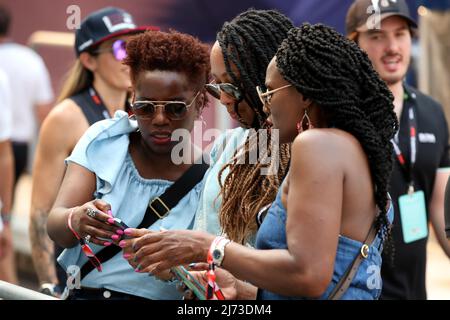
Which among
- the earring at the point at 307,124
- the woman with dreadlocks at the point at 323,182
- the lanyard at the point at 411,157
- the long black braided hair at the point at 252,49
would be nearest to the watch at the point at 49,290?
the long black braided hair at the point at 252,49

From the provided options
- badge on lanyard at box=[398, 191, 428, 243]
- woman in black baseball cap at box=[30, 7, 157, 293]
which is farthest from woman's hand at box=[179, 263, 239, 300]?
woman in black baseball cap at box=[30, 7, 157, 293]

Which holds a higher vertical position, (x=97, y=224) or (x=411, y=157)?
(x=97, y=224)

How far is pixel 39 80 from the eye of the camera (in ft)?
26.8

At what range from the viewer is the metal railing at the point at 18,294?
9.72 feet

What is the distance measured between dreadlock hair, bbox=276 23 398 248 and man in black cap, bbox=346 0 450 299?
183cm

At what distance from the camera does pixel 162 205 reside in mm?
3580

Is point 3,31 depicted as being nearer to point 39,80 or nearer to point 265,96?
point 39,80

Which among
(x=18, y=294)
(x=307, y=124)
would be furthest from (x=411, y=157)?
(x=18, y=294)

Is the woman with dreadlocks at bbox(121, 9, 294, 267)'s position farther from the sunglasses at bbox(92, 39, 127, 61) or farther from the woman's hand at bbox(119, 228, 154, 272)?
the sunglasses at bbox(92, 39, 127, 61)

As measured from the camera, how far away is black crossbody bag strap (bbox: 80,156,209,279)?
11.7 ft

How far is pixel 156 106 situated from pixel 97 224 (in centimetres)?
54

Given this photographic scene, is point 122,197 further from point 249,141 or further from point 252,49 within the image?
point 252,49

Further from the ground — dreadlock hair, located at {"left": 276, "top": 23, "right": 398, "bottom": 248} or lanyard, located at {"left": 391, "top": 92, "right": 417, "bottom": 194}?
dreadlock hair, located at {"left": 276, "top": 23, "right": 398, "bottom": 248}
